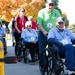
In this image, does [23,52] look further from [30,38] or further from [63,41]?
[63,41]

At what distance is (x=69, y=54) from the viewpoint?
6.51 meters

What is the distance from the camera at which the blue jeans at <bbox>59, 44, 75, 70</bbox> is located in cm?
645

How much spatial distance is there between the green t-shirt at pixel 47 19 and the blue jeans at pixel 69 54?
1347 millimetres

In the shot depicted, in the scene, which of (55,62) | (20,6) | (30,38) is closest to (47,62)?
(55,62)

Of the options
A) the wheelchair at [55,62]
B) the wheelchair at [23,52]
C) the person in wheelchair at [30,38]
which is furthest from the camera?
the wheelchair at [23,52]

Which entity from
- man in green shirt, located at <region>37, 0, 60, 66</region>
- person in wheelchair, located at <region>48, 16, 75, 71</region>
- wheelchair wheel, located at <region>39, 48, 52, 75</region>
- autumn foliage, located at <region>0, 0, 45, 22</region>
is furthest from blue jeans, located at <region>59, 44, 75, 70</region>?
autumn foliage, located at <region>0, 0, 45, 22</region>

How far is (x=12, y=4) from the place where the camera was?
3375 cm

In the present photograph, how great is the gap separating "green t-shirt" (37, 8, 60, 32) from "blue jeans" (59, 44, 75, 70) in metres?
1.35

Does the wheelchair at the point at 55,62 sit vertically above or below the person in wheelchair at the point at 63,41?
below

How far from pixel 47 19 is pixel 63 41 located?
0.97 m

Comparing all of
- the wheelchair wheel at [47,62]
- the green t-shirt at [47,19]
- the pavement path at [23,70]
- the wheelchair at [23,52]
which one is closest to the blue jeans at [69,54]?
the wheelchair wheel at [47,62]

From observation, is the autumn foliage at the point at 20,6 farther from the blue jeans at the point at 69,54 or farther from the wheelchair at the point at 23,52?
the blue jeans at the point at 69,54

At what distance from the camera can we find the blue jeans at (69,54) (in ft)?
21.2

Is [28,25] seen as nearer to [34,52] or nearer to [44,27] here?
[34,52]
